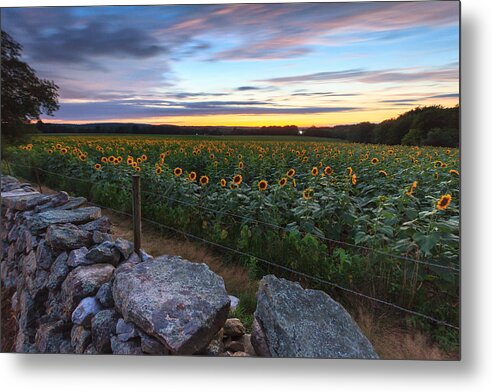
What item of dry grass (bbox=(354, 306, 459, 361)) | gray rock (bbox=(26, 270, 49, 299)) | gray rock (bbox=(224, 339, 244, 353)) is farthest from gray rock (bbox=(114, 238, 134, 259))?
dry grass (bbox=(354, 306, 459, 361))

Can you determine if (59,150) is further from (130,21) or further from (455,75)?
(455,75)

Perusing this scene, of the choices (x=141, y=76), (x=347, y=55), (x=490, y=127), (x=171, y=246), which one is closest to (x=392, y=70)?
(x=347, y=55)

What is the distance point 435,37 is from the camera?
317 centimetres

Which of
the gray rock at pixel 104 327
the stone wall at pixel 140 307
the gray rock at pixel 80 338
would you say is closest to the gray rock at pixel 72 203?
the stone wall at pixel 140 307

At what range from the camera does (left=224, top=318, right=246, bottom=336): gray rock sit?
10.7 ft

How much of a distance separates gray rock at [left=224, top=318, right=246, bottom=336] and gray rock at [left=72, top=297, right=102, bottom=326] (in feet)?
2.85

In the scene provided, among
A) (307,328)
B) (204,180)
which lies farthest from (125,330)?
(204,180)

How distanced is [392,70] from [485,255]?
4.45 feet

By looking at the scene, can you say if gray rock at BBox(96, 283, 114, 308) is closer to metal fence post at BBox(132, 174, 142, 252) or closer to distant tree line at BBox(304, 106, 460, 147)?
metal fence post at BBox(132, 174, 142, 252)

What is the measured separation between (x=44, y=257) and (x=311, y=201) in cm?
210

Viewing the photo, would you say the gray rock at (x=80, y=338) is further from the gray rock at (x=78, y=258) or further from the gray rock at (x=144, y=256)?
the gray rock at (x=144, y=256)

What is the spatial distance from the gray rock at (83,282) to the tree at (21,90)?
1197 mm

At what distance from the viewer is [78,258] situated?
3.58m

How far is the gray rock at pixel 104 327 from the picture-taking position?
321cm
